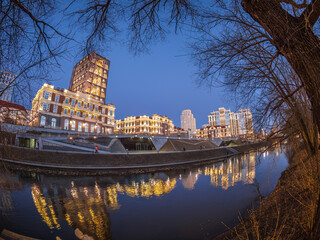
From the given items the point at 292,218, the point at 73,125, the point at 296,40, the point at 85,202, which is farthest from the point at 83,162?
the point at 73,125

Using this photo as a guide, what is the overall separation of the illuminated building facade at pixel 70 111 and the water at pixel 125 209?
110 ft

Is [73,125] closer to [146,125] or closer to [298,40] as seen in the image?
[146,125]

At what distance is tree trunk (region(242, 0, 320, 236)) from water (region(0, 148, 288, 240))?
3818 millimetres

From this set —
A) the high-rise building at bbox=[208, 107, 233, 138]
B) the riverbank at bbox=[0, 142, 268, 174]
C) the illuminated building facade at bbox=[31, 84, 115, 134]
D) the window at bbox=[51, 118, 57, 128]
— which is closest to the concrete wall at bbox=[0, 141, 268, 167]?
the riverbank at bbox=[0, 142, 268, 174]

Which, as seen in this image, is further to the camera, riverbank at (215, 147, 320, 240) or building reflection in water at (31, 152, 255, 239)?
building reflection in water at (31, 152, 255, 239)

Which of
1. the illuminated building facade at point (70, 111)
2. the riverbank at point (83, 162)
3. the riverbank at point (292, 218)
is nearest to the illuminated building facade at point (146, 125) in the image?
the illuminated building facade at point (70, 111)

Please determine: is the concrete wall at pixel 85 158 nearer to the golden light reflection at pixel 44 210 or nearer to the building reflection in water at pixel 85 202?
the building reflection in water at pixel 85 202

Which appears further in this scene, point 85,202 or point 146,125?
A: point 146,125

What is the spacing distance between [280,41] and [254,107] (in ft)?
10.8

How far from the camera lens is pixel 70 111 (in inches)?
1948

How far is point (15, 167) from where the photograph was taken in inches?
919

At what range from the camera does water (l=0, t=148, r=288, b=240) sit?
7.94m

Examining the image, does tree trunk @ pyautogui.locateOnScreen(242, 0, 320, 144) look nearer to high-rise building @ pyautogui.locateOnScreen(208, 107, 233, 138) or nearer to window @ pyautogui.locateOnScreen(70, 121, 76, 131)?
window @ pyautogui.locateOnScreen(70, 121, 76, 131)

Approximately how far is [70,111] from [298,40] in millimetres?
56069
